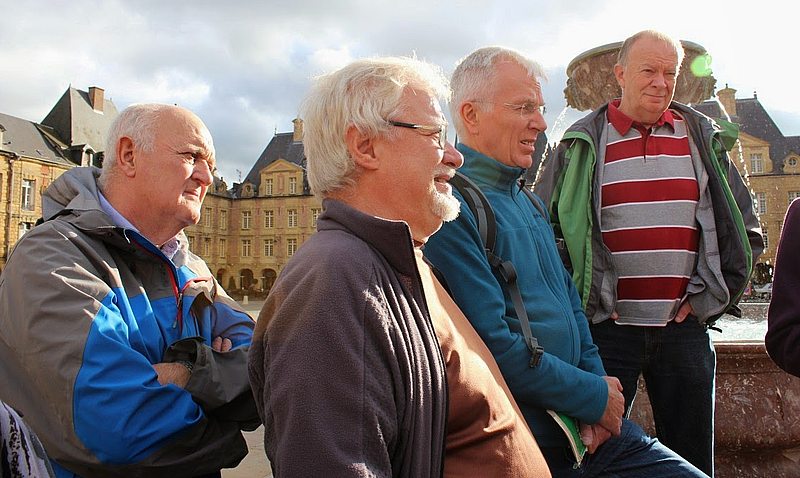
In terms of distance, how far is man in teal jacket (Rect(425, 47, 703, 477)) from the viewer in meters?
1.79

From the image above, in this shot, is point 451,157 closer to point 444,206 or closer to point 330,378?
point 444,206

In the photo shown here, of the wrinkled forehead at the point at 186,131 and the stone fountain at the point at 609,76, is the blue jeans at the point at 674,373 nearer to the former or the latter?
the wrinkled forehead at the point at 186,131

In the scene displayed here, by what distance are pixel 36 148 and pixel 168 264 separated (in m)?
41.3

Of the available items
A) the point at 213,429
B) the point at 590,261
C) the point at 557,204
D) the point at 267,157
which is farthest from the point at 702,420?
the point at 267,157

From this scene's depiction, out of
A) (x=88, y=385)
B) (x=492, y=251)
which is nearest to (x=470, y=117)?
(x=492, y=251)

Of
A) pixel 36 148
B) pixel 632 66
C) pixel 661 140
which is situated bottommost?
pixel 661 140

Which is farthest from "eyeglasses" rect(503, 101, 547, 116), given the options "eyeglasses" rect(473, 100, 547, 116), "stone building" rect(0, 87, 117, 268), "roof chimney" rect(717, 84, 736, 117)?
"roof chimney" rect(717, 84, 736, 117)

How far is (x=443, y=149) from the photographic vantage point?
157cm

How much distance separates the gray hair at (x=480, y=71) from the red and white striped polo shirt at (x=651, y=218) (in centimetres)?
72

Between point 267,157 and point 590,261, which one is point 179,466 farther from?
point 267,157

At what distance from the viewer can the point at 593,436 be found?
6.13 feet

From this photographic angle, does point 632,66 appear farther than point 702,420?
Yes

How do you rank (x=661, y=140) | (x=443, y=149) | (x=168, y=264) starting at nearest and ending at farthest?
(x=443, y=149) → (x=168, y=264) → (x=661, y=140)

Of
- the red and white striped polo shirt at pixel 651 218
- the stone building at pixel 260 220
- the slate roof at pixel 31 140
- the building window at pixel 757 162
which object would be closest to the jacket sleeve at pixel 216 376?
the red and white striped polo shirt at pixel 651 218
